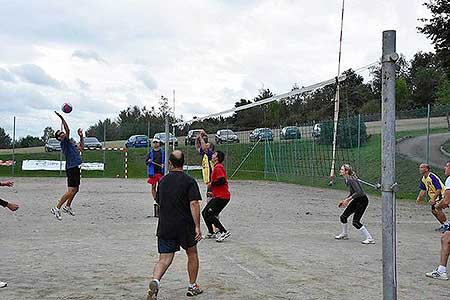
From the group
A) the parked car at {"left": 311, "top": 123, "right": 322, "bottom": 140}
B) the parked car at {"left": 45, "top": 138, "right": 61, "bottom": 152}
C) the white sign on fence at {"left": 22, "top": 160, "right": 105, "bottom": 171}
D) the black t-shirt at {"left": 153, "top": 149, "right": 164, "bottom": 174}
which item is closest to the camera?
the black t-shirt at {"left": 153, "top": 149, "right": 164, "bottom": 174}

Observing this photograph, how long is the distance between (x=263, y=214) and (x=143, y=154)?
1073 inches

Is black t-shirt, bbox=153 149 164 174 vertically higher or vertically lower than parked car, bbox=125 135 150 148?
lower

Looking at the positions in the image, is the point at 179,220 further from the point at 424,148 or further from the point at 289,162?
the point at 289,162

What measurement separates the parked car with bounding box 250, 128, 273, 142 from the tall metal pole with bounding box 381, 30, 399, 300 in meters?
30.3

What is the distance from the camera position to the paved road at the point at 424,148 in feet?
72.9

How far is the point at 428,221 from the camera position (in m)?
15.8

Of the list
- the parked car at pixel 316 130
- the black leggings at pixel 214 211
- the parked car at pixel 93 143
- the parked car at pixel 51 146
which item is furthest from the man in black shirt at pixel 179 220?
the parked car at pixel 93 143

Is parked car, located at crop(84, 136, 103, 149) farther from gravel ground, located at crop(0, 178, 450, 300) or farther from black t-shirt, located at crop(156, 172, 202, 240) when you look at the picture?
black t-shirt, located at crop(156, 172, 202, 240)

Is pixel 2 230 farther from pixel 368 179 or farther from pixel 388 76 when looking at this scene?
pixel 368 179

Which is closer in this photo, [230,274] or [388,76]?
[388,76]

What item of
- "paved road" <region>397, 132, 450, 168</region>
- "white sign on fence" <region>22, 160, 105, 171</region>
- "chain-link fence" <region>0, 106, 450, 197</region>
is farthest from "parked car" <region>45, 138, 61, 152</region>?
"paved road" <region>397, 132, 450, 168</region>

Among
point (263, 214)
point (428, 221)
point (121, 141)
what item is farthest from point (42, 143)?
point (428, 221)

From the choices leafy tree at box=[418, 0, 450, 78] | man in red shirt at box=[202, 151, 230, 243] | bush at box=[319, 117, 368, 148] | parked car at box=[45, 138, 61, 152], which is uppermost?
leafy tree at box=[418, 0, 450, 78]

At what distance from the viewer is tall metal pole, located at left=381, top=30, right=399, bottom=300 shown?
4.92m
